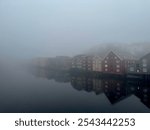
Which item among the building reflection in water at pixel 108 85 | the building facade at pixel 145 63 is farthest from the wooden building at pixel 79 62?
the building facade at pixel 145 63

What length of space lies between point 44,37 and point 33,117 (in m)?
0.75

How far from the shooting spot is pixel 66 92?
8.16 feet

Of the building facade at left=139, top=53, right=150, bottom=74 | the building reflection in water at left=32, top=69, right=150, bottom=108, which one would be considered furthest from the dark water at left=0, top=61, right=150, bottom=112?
the building facade at left=139, top=53, right=150, bottom=74

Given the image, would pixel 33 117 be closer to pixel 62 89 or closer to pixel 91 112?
pixel 62 89

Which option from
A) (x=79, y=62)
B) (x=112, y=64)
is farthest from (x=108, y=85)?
(x=79, y=62)

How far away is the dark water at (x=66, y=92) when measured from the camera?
243 cm

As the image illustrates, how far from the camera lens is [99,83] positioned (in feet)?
8.09

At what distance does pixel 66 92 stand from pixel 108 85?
392 millimetres

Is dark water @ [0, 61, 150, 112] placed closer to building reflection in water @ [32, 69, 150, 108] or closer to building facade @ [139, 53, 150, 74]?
building reflection in water @ [32, 69, 150, 108]

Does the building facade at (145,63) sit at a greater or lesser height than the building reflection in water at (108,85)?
greater

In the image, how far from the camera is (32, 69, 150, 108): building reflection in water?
2.41m

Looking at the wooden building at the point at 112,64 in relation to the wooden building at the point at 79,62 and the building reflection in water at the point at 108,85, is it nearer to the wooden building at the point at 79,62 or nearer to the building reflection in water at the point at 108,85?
the building reflection in water at the point at 108,85

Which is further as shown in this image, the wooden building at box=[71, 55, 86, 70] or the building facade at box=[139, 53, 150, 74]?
the wooden building at box=[71, 55, 86, 70]

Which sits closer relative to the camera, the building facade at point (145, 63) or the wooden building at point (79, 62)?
the building facade at point (145, 63)
